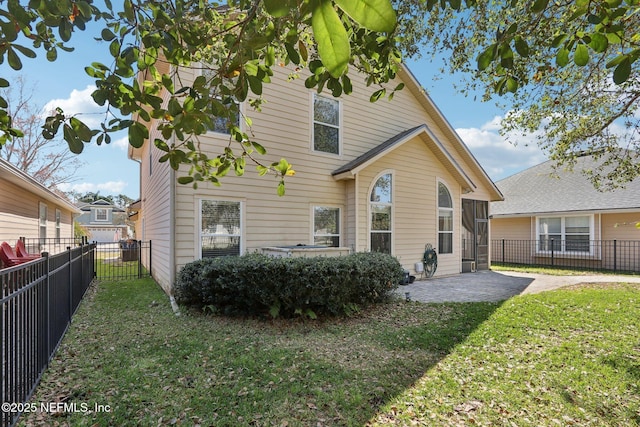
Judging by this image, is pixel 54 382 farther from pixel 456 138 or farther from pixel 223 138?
pixel 456 138

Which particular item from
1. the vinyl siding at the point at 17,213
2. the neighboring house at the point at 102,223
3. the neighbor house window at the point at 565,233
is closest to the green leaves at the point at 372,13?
the vinyl siding at the point at 17,213

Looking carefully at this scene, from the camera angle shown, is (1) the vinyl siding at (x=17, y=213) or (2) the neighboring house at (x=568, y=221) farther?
(2) the neighboring house at (x=568, y=221)

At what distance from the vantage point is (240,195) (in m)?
7.96

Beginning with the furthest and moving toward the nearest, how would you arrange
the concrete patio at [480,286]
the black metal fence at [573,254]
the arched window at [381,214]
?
the black metal fence at [573,254]
the arched window at [381,214]
the concrete patio at [480,286]

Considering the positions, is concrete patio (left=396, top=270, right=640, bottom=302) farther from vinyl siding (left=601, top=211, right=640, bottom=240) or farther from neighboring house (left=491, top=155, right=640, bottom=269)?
vinyl siding (left=601, top=211, right=640, bottom=240)

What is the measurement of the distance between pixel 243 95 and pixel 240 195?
233 inches

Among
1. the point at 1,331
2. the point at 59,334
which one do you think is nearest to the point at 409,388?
the point at 1,331

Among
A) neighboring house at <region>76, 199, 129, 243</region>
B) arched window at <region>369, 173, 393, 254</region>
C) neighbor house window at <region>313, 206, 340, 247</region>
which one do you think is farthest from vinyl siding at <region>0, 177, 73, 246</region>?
neighboring house at <region>76, 199, 129, 243</region>

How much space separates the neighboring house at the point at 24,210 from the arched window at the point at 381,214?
9236 millimetres

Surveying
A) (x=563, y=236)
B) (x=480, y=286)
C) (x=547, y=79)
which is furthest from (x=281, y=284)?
(x=563, y=236)


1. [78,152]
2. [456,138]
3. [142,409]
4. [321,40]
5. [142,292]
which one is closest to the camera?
[321,40]

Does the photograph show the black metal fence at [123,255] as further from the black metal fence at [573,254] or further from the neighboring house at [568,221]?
the black metal fence at [573,254]

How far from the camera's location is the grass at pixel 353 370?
3115 mm

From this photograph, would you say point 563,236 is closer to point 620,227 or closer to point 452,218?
point 620,227
